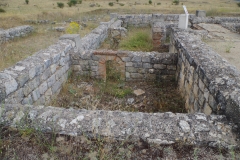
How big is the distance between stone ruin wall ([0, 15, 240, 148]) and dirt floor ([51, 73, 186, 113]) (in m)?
0.27

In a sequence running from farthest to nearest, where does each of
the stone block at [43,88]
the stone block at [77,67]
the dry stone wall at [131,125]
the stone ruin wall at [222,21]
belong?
the stone ruin wall at [222,21] < the stone block at [77,67] < the stone block at [43,88] < the dry stone wall at [131,125]

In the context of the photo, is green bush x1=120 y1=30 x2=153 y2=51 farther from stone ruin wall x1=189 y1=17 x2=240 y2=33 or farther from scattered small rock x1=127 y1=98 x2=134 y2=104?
scattered small rock x1=127 y1=98 x2=134 y2=104

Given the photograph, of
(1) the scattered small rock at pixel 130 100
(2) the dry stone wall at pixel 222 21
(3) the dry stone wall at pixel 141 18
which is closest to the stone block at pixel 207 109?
(1) the scattered small rock at pixel 130 100

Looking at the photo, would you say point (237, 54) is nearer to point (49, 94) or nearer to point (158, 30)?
point (158, 30)

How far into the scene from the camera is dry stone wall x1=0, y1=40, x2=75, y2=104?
3.78m

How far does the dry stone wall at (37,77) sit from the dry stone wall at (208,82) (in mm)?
3306

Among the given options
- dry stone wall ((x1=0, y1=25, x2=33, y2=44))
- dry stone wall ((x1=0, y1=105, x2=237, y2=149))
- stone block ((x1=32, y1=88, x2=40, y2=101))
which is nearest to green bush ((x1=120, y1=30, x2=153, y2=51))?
stone block ((x1=32, y1=88, x2=40, y2=101))

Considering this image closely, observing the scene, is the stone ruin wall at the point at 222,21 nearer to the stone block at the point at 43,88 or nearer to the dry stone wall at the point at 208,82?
the dry stone wall at the point at 208,82

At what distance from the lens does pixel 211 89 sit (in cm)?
319

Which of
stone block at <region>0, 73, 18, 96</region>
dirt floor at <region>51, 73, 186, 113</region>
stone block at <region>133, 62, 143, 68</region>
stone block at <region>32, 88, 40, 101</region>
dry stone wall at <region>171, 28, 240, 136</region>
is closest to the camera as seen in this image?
dry stone wall at <region>171, 28, 240, 136</region>

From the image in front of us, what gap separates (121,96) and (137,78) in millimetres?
973

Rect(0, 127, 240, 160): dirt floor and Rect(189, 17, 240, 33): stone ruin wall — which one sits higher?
Rect(189, 17, 240, 33): stone ruin wall

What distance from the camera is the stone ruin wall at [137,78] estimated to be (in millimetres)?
2438

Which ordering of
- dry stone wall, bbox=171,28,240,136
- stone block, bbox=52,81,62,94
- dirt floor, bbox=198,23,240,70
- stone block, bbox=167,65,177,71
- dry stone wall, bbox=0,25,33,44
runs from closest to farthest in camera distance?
1. dry stone wall, bbox=171,28,240,136
2. stone block, bbox=52,81,62,94
3. dirt floor, bbox=198,23,240,70
4. stone block, bbox=167,65,177,71
5. dry stone wall, bbox=0,25,33,44
